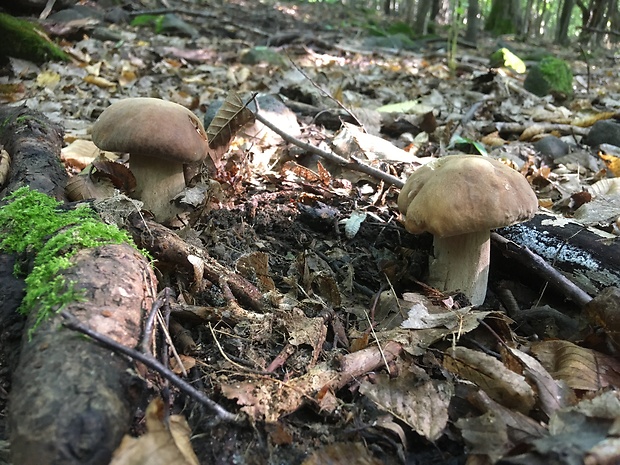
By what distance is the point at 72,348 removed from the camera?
134cm

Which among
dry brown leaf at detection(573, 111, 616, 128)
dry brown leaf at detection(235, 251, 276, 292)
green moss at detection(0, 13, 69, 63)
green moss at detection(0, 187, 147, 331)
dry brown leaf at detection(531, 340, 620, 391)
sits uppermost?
green moss at detection(0, 13, 69, 63)

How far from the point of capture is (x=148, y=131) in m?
2.53

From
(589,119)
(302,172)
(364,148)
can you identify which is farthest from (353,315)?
(589,119)

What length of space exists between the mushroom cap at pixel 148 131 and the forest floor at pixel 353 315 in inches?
17.4

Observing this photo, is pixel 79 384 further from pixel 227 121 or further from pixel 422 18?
pixel 422 18

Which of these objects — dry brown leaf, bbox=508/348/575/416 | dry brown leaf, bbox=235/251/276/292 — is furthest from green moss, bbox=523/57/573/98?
dry brown leaf, bbox=508/348/575/416

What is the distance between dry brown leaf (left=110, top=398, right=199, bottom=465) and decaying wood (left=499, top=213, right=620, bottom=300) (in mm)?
2177

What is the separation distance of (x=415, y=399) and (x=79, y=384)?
107cm

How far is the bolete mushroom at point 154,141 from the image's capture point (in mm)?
2541

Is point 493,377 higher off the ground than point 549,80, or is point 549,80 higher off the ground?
point 549,80

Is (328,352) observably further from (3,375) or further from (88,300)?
(3,375)

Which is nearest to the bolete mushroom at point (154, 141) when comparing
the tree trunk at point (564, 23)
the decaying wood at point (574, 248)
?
the decaying wood at point (574, 248)

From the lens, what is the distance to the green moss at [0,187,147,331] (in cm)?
155

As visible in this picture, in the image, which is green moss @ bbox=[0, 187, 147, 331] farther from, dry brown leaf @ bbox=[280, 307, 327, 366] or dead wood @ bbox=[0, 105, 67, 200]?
dry brown leaf @ bbox=[280, 307, 327, 366]
